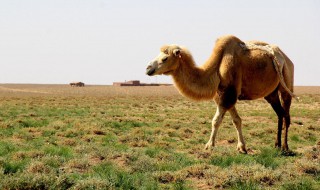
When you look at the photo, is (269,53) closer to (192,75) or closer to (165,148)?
(192,75)

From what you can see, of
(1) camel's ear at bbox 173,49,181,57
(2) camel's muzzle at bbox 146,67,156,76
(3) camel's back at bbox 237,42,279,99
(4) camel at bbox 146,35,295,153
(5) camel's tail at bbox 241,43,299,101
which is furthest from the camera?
(5) camel's tail at bbox 241,43,299,101

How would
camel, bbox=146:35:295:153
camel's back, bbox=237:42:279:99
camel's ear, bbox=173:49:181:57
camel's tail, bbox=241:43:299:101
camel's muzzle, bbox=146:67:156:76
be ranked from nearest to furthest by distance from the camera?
camel's muzzle, bbox=146:67:156:76 < camel's ear, bbox=173:49:181:57 < camel, bbox=146:35:295:153 < camel's back, bbox=237:42:279:99 < camel's tail, bbox=241:43:299:101

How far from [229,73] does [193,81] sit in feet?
2.94

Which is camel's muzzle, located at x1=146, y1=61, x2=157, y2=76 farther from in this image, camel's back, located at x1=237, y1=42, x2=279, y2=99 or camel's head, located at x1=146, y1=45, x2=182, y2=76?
camel's back, located at x1=237, y1=42, x2=279, y2=99

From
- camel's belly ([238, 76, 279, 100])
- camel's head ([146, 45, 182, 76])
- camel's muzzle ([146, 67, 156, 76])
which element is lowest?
camel's belly ([238, 76, 279, 100])

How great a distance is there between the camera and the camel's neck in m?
9.73

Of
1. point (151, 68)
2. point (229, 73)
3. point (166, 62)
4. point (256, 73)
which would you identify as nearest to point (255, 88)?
point (256, 73)

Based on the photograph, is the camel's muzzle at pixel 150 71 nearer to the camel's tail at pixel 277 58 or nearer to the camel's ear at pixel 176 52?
the camel's ear at pixel 176 52

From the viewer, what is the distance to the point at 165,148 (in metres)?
11.4

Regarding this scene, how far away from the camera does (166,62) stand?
952 cm

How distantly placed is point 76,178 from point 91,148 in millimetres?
3256

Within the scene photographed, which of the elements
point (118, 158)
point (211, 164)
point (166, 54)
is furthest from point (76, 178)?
point (166, 54)

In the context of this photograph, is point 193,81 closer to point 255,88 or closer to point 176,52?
point 176,52

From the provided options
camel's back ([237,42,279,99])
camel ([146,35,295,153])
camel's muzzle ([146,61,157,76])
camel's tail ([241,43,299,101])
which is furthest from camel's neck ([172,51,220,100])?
camel's tail ([241,43,299,101])
